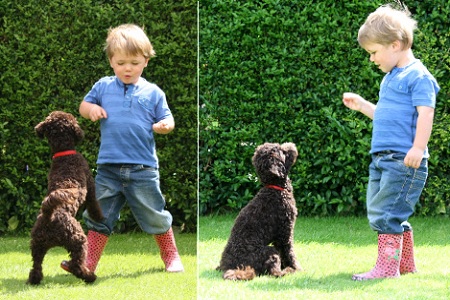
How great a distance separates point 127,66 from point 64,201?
1.02 metres

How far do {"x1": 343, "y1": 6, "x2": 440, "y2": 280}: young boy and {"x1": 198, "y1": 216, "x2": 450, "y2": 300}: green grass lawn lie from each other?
9.5 inches

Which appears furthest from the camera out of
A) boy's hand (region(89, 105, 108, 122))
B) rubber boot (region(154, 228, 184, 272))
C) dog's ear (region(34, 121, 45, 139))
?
rubber boot (region(154, 228, 184, 272))

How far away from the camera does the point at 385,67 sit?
4770 mm

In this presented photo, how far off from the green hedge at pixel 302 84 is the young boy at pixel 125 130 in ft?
7.65

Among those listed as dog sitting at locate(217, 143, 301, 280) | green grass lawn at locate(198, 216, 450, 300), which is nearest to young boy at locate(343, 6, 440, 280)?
green grass lawn at locate(198, 216, 450, 300)

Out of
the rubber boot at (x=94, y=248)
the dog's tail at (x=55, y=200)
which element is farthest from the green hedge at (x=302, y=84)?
the dog's tail at (x=55, y=200)

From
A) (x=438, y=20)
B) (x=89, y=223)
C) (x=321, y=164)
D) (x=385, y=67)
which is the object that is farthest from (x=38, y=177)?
(x=438, y=20)

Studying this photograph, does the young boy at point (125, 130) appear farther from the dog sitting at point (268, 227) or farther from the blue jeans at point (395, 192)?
the blue jeans at point (395, 192)

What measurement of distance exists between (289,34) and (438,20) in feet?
4.95

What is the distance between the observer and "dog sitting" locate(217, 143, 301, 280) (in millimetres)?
4547

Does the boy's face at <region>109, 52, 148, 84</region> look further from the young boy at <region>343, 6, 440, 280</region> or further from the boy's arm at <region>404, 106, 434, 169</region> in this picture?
the boy's arm at <region>404, 106, 434, 169</region>

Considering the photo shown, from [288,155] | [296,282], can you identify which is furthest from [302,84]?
[296,282]

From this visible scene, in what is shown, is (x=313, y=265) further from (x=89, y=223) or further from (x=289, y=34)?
(x=289, y=34)

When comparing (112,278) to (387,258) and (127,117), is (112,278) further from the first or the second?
(387,258)
